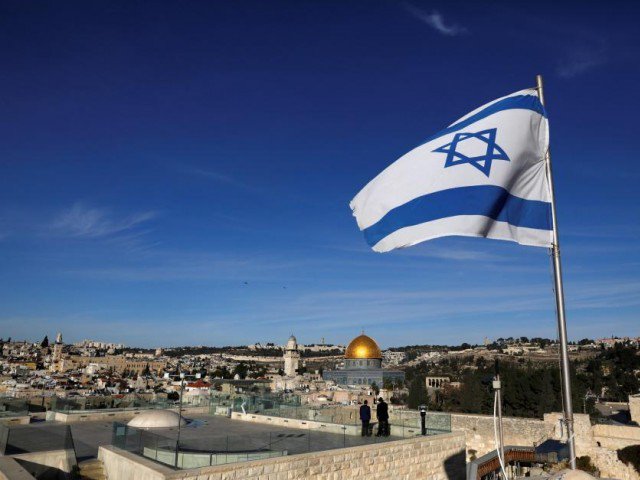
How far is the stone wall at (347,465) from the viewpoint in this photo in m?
8.23

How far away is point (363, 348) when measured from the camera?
188 feet

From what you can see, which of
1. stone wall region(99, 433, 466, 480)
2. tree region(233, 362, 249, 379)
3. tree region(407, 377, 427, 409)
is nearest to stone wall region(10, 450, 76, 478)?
stone wall region(99, 433, 466, 480)

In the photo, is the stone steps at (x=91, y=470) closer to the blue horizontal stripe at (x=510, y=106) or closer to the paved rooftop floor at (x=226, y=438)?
the paved rooftop floor at (x=226, y=438)

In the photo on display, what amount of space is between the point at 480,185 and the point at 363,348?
53.9 metres

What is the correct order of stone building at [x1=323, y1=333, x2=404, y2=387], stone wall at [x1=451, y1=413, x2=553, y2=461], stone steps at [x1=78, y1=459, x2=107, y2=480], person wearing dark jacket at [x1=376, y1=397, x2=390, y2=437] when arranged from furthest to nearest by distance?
stone building at [x1=323, y1=333, x2=404, y2=387] → stone wall at [x1=451, y1=413, x2=553, y2=461] → person wearing dark jacket at [x1=376, y1=397, x2=390, y2=437] → stone steps at [x1=78, y1=459, x2=107, y2=480]

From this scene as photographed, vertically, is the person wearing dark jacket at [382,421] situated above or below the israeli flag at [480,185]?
below

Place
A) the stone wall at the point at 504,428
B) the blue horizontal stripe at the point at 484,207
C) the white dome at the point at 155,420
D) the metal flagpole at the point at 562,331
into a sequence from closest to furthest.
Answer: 1. the metal flagpole at the point at 562,331
2. the blue horizontal stripe at the point at 484,207
3. the white dome at the point at 155,420
4. the stone wall at the point at 504,428

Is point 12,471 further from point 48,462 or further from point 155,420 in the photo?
point 155,420

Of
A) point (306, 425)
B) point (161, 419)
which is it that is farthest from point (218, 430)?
point (306, 425)

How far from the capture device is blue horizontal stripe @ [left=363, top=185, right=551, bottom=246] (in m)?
4.98

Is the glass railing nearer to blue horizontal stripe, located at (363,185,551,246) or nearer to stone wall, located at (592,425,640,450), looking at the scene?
blue horizontal stripe, located at (363,185,551,246)

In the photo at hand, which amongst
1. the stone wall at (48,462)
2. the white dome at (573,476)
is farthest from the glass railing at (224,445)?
the white dome at (573,476)

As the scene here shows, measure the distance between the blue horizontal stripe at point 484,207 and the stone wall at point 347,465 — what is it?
5512 millimetres

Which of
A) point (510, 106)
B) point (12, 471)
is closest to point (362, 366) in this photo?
point (12, 471)
